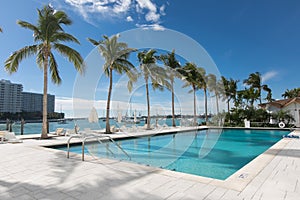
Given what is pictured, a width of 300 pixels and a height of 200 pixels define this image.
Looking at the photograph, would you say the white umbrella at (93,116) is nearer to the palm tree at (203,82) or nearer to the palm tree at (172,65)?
the palm tree at (172,65)

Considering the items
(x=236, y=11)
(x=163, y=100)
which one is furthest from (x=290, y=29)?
(x=163, y=100)

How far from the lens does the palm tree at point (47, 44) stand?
30.6 ft

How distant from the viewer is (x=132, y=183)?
310 cm

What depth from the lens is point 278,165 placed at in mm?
4418

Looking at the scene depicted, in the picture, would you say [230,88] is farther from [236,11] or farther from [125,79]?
[125,79]

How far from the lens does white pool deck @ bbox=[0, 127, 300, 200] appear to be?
8.66ft

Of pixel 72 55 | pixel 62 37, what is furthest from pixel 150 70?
pixel 62 37

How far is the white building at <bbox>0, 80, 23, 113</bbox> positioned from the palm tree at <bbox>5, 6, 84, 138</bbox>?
32814 millimetres

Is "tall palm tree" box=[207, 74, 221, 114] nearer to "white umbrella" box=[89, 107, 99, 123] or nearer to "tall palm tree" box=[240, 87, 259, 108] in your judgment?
"tall palm tree" box=[240, 87, 259, 108]

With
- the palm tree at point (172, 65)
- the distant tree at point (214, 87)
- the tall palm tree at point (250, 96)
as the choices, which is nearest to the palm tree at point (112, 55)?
the palm tree at point (172, 65)

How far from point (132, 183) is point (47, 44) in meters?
9.41

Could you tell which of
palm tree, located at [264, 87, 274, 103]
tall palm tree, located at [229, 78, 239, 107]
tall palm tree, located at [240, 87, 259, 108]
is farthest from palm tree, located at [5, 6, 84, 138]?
palm tree, located at [264, 87, 274, 103]

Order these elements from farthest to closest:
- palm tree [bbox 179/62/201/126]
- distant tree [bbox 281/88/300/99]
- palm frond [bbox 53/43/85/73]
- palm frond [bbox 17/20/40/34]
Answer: distant tree [bbox 281/88/300/99] → palm tree [bbox 179/62/201/126] → palm frond [bbox 53/43/85/73] → palm frond [bbox 17/20/40/34]

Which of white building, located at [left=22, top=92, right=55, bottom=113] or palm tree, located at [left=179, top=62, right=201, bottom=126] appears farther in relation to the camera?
white building, located at [left=22, top=92, right=55, bottom=113]
